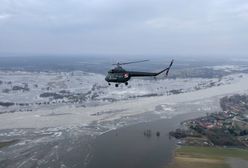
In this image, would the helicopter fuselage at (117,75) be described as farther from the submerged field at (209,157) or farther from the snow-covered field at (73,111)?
the submerged field at (209,157)

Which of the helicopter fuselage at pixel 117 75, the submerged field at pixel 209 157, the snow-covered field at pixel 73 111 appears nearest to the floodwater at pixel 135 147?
the submerged field at pixel 209 157

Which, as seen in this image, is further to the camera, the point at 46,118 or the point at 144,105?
the point at 144,105

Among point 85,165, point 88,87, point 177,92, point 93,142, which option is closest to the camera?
point 85,165

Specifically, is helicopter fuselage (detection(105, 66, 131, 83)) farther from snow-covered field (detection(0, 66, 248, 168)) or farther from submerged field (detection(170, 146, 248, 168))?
submerged field (detection(170, 146, 248, 168))

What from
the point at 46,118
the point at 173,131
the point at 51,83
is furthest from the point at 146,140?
the point at 51,83

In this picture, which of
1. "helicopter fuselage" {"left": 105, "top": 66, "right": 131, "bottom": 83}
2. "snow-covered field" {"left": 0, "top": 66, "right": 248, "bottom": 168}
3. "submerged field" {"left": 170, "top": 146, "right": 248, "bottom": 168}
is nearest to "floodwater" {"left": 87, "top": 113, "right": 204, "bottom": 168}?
"submerged field" {"left": 170, "top": 146, "right": 248, "bottom": 168}

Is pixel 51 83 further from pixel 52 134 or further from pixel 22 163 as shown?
pixel 22 163

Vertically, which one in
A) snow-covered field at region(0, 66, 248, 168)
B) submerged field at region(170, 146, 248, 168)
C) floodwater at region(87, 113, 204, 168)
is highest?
snow-covered field at region(0, 66, 248, 168)
